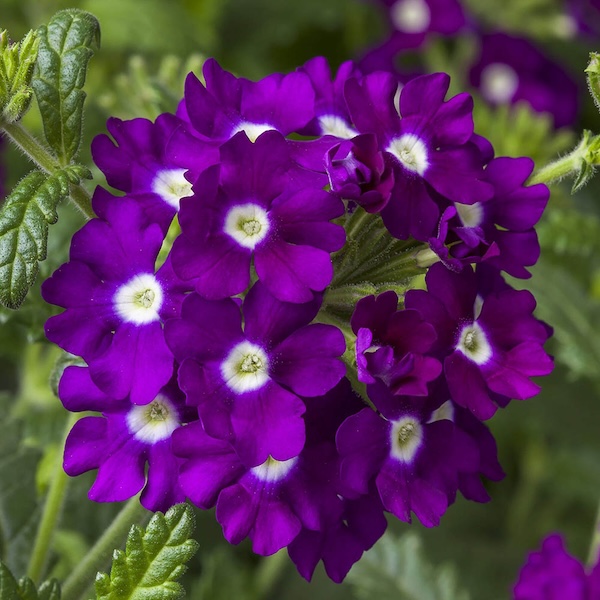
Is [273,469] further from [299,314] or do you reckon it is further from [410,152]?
[410,152]

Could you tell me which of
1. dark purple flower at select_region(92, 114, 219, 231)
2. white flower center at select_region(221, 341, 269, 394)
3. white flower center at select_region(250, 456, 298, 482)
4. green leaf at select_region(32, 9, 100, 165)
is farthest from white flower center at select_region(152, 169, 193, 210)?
white flower center at select_region(250, 456, 298, 482)

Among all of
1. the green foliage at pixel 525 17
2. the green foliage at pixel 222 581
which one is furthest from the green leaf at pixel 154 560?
the green foliage at pixel 525 17

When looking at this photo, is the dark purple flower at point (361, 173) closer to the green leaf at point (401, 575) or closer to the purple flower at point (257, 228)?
the purple flower at point (257, 228)

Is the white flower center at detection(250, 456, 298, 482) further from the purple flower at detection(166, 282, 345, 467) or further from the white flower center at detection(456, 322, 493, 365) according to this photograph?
the white flower center at detection(456, 322, 493, 365)

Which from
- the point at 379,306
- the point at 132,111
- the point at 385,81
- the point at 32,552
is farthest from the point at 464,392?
the point at 132,111

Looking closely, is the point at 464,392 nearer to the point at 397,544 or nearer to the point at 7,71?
the point at 7,71

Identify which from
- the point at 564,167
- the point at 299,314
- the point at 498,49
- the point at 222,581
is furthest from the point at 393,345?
the point at 498,49
